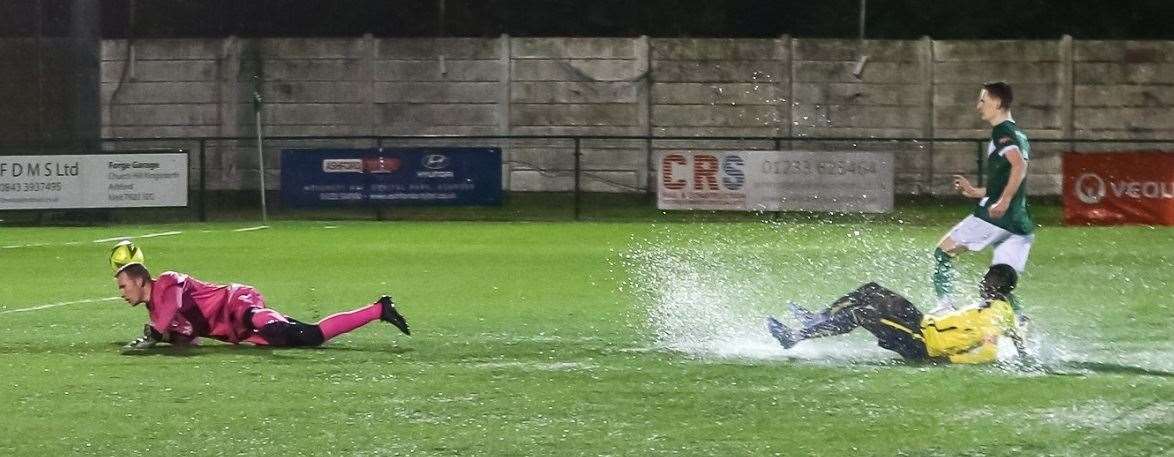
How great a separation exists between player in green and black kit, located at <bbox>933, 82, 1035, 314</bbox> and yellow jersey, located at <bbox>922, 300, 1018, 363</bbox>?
757 millimetres

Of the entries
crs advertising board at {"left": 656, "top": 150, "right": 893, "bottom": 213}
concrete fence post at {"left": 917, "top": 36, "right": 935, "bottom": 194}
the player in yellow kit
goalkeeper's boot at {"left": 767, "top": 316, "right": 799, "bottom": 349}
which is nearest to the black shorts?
the player in yellow kit

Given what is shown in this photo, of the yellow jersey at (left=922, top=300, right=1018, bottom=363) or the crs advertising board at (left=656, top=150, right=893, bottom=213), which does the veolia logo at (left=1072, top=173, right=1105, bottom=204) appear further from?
the yellow jersey at (left=922, top=300, right=1018, bottom=363)

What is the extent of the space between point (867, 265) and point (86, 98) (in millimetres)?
15017

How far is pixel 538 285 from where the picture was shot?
15.3 metres

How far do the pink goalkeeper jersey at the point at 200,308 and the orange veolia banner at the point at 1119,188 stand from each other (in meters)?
16.9

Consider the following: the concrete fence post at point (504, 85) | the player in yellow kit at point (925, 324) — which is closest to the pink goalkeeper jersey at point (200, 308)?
the player in yellow kit at point (925, 324)

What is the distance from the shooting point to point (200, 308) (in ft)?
34.3

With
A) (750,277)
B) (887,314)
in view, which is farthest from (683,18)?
(887,314)

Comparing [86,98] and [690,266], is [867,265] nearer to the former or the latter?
[690,266]

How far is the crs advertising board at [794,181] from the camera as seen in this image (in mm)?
25797

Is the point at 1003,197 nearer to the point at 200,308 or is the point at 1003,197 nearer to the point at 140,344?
the point at 200,308

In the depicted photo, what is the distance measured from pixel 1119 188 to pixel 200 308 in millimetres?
17353

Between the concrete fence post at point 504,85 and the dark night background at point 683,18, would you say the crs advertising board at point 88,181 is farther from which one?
the dark night background at point 683,18

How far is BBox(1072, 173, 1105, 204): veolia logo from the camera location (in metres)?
24.6
